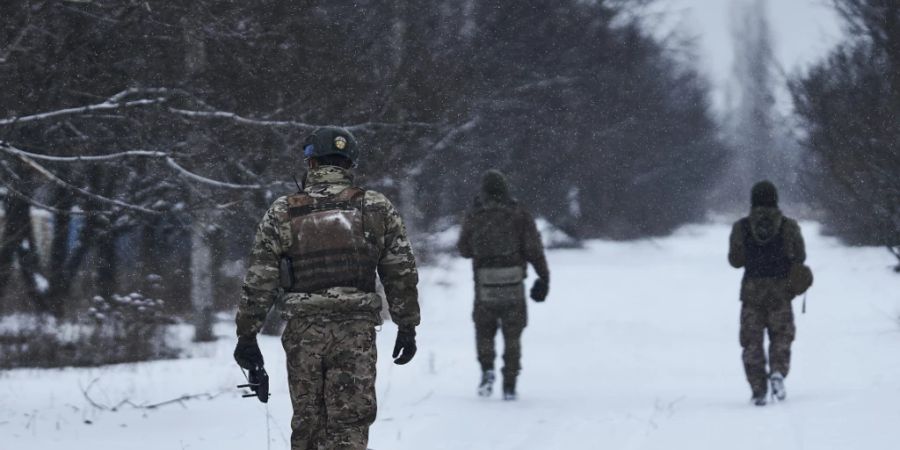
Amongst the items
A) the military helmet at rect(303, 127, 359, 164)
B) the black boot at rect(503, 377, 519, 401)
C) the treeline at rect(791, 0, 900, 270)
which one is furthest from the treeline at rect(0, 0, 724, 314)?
the treeline at rect(791, 0, 900, 270)

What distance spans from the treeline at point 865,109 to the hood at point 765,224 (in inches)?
303

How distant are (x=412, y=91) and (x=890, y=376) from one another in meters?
5.57

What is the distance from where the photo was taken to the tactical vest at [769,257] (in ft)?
31.7

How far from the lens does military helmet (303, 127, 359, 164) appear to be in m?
5.44

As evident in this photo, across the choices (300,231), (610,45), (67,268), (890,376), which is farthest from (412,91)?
(610,45)

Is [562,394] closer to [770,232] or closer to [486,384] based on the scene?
[486,384]

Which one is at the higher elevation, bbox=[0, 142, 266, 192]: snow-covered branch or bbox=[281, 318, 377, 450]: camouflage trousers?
bbox=[0, 142, 266, 192]: snow-covered branch

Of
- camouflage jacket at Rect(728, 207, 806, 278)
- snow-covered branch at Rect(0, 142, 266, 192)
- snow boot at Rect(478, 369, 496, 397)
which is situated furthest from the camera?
snow boot at Rect(478, 369, 496, 397)

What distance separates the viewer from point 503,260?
9.95 meters

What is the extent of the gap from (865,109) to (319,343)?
540 inches

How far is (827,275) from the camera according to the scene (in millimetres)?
28625

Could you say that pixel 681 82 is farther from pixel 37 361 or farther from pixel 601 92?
pixel 37 361

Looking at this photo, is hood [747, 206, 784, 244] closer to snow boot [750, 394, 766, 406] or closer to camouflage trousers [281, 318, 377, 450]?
snow boot [750, 394, 766, 406]

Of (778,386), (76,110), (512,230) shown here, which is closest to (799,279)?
(778,386)
